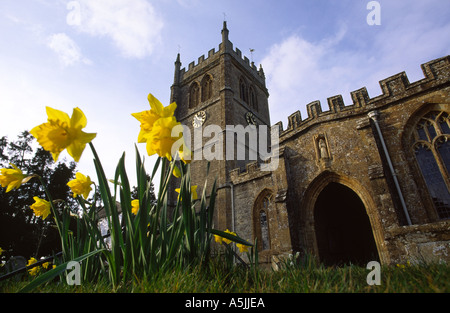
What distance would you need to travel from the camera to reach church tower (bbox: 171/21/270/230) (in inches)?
725

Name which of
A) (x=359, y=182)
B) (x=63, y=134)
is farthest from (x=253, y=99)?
(x=63, y=134)

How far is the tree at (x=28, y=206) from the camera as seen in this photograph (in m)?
15.7

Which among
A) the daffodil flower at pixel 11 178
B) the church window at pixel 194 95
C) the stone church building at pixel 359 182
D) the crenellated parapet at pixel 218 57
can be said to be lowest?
the daffodil flower at pixel 11 178

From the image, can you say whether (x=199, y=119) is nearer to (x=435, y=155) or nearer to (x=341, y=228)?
(x=341, y=228)

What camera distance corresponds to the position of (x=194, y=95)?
25328 mm

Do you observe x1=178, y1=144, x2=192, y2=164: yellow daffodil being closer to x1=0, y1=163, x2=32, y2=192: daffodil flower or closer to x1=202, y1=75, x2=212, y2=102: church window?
x1=0, y1=163, x2=32, y2=192: daffodil flower

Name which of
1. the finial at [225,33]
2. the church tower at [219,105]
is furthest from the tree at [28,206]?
the finial at [225,33]

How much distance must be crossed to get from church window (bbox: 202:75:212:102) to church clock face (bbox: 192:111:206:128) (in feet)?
6.42

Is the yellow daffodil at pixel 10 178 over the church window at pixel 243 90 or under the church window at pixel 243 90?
under

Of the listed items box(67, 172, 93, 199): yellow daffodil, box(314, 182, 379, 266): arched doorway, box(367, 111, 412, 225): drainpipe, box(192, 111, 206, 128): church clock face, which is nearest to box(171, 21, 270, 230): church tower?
box(192, 111, 206, 128): church clock face

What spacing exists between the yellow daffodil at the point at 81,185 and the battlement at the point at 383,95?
1194 centimetres

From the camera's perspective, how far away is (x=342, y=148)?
11359mm

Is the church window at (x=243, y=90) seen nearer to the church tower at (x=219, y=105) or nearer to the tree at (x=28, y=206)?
the church tower at (x=219, y=105)

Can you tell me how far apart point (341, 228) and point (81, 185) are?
14887 millimetres
